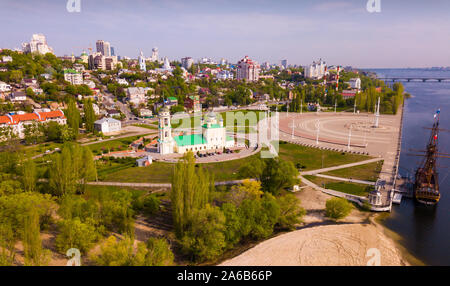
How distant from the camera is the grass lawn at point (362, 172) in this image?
125 feet

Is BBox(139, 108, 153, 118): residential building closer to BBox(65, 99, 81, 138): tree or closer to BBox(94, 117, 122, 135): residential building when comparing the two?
BBox(94, 117, 122, 135): residential building

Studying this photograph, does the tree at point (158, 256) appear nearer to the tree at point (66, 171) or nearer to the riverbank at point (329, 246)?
the riverbank at point (329, 246)

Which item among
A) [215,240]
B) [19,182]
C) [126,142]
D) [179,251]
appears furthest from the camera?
[126,142]

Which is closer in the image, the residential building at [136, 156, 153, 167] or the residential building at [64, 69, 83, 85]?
the residential building at [136, 156, 153, 167]

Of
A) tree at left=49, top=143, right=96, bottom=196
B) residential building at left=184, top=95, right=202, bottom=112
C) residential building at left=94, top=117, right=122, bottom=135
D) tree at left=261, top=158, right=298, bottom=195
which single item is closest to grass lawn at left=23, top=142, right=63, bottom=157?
residential building at left=94, top=117, right=122, bottom=135

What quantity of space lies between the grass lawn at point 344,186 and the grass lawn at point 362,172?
2.56 metres

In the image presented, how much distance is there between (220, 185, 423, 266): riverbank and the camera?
2173cm

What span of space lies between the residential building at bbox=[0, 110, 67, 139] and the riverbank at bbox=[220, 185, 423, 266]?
53.0 m

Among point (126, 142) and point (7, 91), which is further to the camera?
point (7, 91)

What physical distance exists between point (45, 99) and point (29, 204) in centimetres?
6625

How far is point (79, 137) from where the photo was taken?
195 feet

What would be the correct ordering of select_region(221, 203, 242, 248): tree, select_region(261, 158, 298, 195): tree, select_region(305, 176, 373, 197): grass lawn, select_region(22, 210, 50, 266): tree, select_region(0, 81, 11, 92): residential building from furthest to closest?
select_region(0, 81, 11, 92): residential building < select_region(305, 176, 373, 197): grass lawn < select_region(261, 158, 298, 195): tree < select_region(221, 203, 242, 248): tree < select_region(22, 210, 50, 266): tree
